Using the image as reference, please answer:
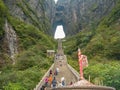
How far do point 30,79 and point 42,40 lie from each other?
39.8 metres

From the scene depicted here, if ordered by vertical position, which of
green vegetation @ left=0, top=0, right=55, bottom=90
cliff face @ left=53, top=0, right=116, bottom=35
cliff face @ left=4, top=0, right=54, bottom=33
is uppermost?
cliff face @ left=53, top=0, right=116, bottom=35

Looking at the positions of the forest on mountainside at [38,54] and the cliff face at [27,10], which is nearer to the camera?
the forest on mountainside at [38,54]

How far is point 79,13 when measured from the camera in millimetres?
142125

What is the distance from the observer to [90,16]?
12594 cm

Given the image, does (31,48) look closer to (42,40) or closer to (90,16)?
(42,40)

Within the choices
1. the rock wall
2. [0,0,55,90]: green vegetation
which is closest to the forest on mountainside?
[0,0,55,90]: green vegetation

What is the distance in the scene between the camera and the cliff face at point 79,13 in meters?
116

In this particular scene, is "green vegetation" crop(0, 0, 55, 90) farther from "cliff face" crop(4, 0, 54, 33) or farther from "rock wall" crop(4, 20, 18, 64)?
"cliff face" crop(4, 0, 54, 33)

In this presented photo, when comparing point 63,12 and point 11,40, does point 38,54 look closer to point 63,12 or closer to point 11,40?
point 11,40

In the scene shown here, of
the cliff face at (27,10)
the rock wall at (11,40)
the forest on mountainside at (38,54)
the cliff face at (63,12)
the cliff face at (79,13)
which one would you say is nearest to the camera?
the forest on mountainside at (38,54)

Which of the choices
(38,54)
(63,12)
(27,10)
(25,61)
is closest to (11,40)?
(38,54)

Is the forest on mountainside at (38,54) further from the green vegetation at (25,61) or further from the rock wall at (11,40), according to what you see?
the rock wall at (11,40)

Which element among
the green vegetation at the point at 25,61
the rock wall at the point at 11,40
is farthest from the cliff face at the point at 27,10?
the rock wall at the point at 11,40

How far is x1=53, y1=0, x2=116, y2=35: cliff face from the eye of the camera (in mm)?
115688
